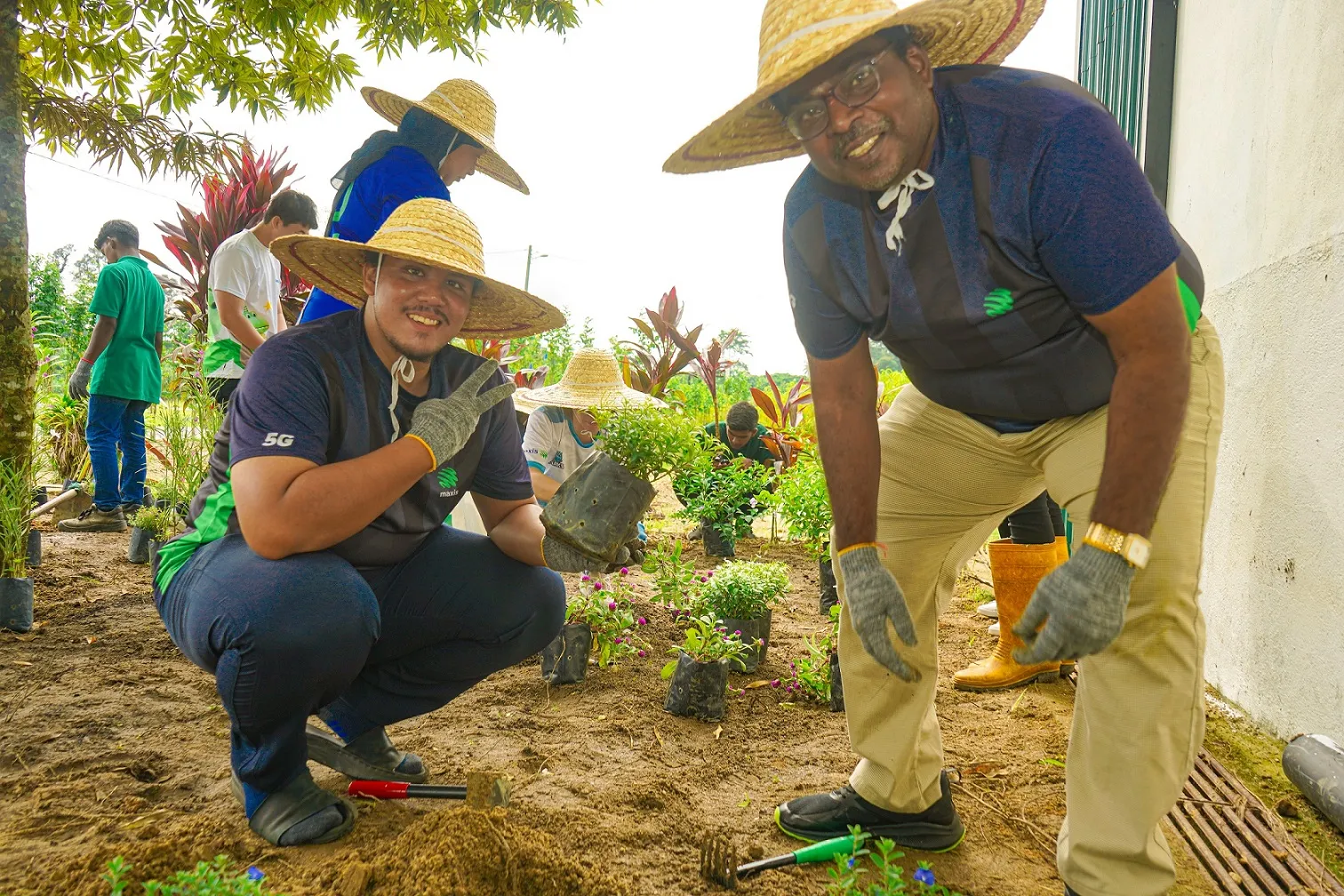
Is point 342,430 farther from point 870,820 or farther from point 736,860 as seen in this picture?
point 870,820

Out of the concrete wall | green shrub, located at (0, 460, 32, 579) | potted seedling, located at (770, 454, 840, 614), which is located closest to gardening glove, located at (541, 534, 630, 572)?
Result: the concrete wall

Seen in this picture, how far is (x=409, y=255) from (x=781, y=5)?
948 mm

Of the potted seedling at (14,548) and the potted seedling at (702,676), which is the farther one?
the potted seedling at (14,548)

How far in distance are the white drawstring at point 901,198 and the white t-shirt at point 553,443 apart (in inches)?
97.2

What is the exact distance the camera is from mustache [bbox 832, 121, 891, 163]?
149cm

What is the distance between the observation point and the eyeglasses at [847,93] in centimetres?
147

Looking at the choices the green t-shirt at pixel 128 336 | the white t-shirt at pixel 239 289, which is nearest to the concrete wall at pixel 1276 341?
the white t-shirt at pixel 239 289

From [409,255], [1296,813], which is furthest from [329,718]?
[1296,813]

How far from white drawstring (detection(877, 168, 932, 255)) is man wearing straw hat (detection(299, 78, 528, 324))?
154cm

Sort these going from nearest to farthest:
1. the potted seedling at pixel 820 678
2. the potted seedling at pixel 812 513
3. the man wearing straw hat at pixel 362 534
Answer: the man wearing straw hat at pixel 362 534 → the potted seedling at pixel 820 678 → the potted seedling at pixel 812 513

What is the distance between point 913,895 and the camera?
5.48 ft

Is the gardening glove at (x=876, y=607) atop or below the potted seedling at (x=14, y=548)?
atop

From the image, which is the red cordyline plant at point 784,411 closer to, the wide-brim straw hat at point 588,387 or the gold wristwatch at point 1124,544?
the wide-brim straw hat at point 588,387

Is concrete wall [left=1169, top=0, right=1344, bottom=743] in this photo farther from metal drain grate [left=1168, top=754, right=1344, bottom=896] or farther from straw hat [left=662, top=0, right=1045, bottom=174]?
straw hat [left=662, top=0, right=1045, bottom=174]
